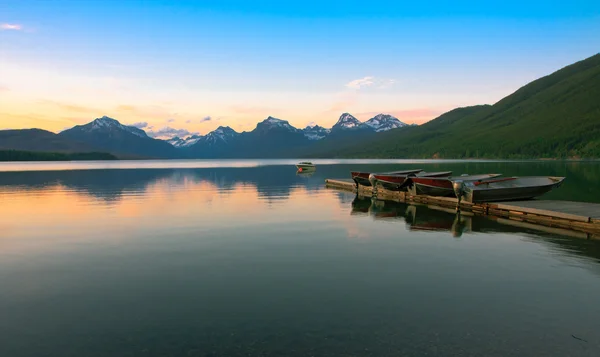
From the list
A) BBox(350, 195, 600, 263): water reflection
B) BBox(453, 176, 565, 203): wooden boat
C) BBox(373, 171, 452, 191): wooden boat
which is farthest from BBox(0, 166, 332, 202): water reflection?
BBox(453, 176, 565, 203): wooden boat

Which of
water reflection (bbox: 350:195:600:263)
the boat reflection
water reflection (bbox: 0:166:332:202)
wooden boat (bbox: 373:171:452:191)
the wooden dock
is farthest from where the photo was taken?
water reflection (bbox: 0:166:332:202)

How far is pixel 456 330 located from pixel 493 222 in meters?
24.6

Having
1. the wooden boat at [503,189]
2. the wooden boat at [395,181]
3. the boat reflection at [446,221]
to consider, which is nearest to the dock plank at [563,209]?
the boat reflection at [446,221]

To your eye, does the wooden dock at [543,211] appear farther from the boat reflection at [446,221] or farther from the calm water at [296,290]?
the calm water at [296,290]

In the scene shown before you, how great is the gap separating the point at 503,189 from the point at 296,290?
103ft

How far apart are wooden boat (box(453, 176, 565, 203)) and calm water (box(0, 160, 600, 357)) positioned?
783 centimetres

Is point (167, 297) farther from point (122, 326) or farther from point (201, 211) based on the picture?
point (201, 211)

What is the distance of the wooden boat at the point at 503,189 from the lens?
4003 centimetres

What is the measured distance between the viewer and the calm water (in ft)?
38.2

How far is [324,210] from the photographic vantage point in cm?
4166

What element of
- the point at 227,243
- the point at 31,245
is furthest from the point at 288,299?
the point at 31,245

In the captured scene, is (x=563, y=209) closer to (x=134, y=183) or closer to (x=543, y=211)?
(x=543, y=211)

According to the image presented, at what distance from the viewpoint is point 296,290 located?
634 inches

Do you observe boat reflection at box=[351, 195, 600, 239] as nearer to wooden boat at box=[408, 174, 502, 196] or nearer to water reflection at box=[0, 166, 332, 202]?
wooden boat at box=[408, 174, 502, 196]
